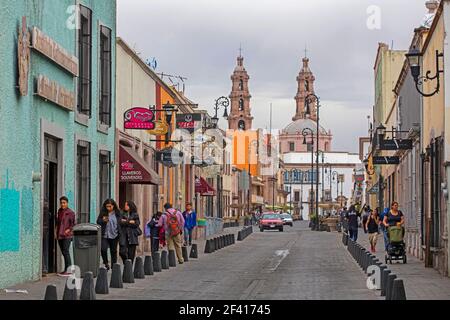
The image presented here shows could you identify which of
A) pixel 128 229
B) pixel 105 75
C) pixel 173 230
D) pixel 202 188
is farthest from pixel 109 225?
pixel 202 188

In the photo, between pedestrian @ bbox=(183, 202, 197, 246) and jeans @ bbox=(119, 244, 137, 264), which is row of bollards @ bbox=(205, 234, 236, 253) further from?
jeans @ bbox=(119, 244, 137, 264)

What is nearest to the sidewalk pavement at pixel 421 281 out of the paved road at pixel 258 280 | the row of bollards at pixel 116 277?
the paved road at pixel 258 280

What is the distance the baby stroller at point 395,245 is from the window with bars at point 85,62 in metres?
9.00

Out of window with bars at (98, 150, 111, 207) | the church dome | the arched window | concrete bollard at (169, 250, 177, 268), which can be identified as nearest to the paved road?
concrete bollard at (169, 250, 177, 268)

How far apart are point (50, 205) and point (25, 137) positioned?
3.49 meters

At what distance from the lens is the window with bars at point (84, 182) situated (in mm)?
27622

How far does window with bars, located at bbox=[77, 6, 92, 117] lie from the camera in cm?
→ 2752

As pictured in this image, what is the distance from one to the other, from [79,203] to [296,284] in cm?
719

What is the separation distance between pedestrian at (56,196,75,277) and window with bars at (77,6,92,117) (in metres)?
4.59

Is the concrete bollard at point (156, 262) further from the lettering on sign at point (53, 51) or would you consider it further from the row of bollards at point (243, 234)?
the row of bollards at point (243, 234)

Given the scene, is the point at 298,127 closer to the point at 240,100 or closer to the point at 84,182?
the point at 240,100

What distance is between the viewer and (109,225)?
25266 mm

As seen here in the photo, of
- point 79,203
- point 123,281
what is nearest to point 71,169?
point 79,203

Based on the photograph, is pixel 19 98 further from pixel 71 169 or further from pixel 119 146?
pixel 119 146
